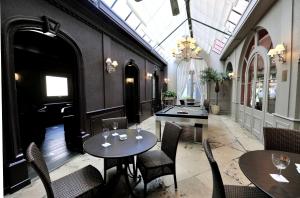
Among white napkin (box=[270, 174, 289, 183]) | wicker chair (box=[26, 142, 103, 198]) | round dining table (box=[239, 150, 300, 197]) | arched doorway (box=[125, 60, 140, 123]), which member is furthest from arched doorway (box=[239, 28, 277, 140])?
wicker chair (box=[26, 142, 103, 198])

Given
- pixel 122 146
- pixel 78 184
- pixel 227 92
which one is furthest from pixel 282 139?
pixel 227 92

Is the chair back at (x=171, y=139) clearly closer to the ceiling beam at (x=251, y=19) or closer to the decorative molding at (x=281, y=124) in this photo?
the decorative molding at (x=281, y=124)

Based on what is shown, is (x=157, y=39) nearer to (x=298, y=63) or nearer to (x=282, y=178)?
(x=298, y=63)

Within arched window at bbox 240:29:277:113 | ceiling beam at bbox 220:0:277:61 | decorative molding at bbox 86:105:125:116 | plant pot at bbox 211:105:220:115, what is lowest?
plant pot at bbox 211:105:220:115

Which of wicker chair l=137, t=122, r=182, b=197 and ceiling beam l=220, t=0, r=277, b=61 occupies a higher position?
ceiling beam l=220, t=0, r=277, b=61

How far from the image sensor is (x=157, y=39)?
7.90m

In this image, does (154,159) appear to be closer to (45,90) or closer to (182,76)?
(45,90)

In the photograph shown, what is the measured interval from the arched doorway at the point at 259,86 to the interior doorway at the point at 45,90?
4.78 meters

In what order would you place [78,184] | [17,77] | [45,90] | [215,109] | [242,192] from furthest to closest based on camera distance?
1. [215,109]
2. [45,90]
3. [17,77]
4. [78,184]
5. [242,192]

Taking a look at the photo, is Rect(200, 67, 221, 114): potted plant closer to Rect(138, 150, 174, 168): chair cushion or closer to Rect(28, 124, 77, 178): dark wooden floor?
Rect(138, 150, 174, 168): chair cushion

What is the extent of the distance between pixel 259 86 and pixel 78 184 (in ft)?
17.5

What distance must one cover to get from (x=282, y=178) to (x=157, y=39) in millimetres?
7531

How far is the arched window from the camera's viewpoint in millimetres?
4031

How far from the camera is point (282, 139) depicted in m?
2.12
